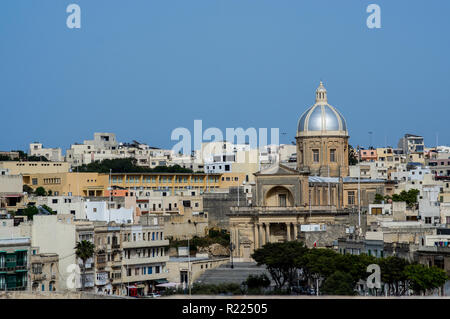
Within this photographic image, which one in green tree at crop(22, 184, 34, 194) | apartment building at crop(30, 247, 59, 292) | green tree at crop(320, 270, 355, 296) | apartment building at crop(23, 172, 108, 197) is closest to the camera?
green tree at crop(320, 270, 355, 296)

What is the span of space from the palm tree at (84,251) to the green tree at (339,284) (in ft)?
48.7

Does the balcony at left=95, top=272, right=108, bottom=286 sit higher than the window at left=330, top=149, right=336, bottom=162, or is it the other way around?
the window at left=330, top=149, right=336, bottom=162

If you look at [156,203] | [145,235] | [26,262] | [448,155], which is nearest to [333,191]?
[156,203]

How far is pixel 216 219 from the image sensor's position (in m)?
115

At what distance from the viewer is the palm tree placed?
214 ft

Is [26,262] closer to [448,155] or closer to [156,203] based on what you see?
[156,203]

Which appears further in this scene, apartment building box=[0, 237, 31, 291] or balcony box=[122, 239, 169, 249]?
balcony box=[122, 239, 169, 249]

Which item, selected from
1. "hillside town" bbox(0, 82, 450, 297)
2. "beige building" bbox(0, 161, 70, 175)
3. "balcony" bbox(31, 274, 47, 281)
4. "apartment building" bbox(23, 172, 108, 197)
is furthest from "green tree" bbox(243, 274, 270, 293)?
"beige building" bbox(0, 161, 70, 175)

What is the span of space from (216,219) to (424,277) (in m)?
62.2

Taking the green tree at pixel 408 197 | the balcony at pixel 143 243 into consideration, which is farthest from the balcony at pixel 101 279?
the green tree at pixel 408 197

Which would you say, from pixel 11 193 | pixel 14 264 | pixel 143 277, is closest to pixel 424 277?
pixel 14 264

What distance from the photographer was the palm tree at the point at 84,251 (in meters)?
65.4

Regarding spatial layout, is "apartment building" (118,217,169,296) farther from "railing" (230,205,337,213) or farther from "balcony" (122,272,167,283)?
"railing" (230,205,337,213)

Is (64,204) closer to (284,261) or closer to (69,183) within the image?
(284,261)
